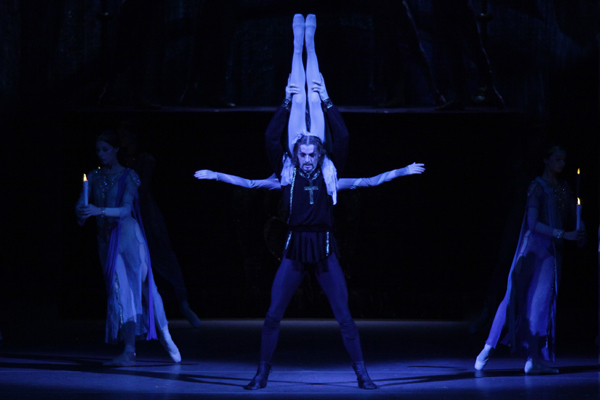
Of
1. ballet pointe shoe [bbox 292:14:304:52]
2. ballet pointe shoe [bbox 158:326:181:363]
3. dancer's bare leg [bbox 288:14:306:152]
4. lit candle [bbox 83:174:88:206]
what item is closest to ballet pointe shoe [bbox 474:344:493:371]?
dancer's bare leg [bbox 288:14:306:152]

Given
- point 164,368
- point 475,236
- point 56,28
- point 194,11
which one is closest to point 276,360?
point 164,368

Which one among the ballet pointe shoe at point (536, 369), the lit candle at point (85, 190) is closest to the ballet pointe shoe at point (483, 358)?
the ballet pointe shoe at point (536, 369)

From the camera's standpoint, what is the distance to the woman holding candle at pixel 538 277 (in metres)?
5.85

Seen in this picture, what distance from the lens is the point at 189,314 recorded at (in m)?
8.03

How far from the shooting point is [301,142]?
17.6 ft

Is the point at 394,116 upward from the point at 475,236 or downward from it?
upward

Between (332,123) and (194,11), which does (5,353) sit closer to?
(332,123)

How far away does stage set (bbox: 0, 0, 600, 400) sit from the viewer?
8.47m

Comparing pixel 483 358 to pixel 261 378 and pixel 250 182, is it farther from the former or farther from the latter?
pixel 250 182

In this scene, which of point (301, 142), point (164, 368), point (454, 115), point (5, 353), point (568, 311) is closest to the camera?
point (301, 142)

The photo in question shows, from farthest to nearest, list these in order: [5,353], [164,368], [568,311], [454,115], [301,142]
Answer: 1. [568,311]
2. [454,115]
3. [5,353]
4. [164,368]
5. [301,142]

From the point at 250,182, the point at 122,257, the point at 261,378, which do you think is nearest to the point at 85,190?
the point at 122,257

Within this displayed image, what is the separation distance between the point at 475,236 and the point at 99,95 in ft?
12.1

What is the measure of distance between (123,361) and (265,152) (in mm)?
3102
